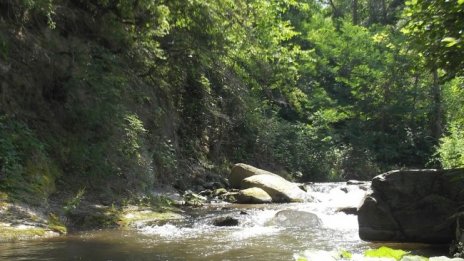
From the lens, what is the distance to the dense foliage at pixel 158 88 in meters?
9.62

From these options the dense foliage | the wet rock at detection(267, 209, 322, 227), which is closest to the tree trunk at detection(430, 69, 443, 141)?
the dense foliage

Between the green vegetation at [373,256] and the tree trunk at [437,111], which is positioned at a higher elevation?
the tree trunk at [437,111]

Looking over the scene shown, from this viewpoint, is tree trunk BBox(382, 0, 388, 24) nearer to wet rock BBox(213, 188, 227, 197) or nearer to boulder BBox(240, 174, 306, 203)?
boulder BBox(240, 174, 306, 203)

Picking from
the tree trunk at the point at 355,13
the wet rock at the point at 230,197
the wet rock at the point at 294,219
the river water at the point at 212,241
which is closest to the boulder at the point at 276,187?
the wet rock at the point at 230,197

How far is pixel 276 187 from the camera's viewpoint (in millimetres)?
15398

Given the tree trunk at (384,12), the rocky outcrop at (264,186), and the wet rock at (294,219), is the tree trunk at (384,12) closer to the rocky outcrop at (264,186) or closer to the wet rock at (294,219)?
the rocky outcrop at (264,186)

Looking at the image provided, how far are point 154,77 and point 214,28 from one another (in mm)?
3204

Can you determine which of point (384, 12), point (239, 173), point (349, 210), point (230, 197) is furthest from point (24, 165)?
point (384, 12)

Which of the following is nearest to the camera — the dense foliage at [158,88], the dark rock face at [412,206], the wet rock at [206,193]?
the dark rock face at [412,206]

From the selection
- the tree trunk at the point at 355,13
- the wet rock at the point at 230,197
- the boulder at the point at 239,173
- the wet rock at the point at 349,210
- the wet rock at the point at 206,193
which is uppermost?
the tree trunk at the point at 355,13

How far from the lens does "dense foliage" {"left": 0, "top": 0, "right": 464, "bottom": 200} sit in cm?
962

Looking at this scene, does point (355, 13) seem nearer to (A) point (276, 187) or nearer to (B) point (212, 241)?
(A) point (276, 187)

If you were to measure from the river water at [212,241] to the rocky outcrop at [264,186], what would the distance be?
3.32 m

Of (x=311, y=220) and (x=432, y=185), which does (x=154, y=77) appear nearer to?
(x=311, y=220)
